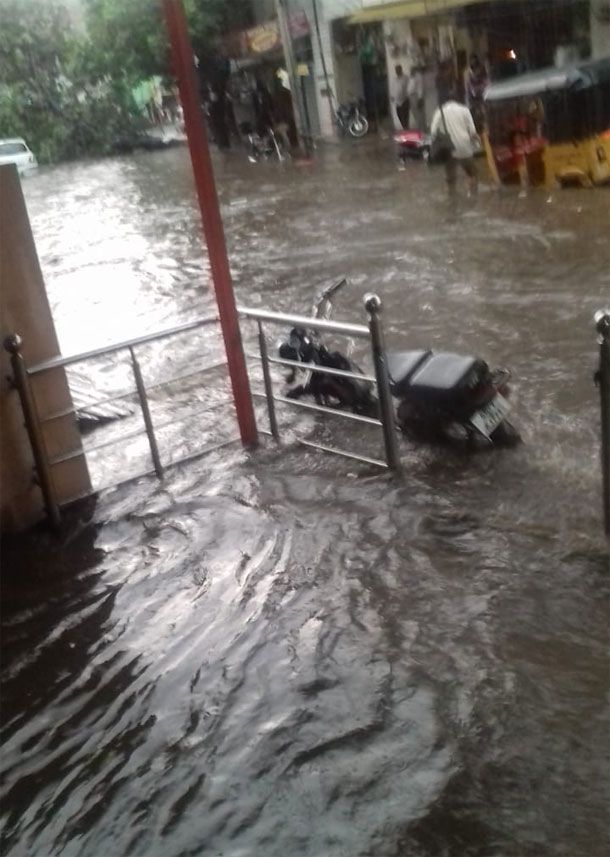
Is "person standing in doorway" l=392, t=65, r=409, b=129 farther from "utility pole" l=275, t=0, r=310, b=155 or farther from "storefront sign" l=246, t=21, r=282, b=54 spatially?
"storefront sign" l=246, t=21, r=282, b=54

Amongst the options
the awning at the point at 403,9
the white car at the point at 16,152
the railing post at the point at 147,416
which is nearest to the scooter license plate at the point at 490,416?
the railing post at the point at 147,416

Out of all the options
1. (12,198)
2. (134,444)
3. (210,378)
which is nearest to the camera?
(12,198)

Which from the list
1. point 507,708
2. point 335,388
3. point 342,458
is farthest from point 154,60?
point 507,708

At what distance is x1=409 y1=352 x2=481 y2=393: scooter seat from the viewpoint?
5188 mm

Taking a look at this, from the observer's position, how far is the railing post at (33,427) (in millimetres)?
4672

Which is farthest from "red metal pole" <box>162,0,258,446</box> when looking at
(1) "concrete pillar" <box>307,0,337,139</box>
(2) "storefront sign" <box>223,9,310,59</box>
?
(1) "concrete pillar" <box>307,0,337,139</box>

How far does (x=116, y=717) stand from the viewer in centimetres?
349

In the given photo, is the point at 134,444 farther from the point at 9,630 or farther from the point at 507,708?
the point at 507,708

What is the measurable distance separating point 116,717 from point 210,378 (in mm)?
4637

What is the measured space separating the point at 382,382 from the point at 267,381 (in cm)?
104

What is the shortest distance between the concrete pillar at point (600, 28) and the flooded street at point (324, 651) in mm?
8104

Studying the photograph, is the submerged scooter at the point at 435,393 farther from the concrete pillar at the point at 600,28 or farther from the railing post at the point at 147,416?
the concrete pillar at the point at 600,28

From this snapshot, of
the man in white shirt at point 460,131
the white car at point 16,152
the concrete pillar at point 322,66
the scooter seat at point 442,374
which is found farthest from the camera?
the concrete pillar at point 322,66

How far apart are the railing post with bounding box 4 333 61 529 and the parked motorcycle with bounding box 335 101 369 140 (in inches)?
563
